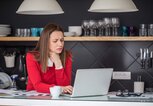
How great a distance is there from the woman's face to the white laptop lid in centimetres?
47

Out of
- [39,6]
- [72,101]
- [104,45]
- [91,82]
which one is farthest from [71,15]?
[72,101]

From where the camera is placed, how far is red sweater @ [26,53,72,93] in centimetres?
263

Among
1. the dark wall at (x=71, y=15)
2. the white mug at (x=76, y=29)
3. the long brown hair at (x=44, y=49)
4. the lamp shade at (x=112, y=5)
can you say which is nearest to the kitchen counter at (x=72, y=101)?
the long brown hair at (x=44, y=49)

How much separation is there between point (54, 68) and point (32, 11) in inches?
19.4

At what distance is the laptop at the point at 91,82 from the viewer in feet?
7.61

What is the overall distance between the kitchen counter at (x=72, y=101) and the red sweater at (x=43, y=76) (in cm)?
28

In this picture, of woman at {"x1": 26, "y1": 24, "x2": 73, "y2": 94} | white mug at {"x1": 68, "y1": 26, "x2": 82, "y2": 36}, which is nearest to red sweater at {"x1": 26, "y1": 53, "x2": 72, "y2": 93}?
woman at {"x1": 26, "y1": 24, "x2": 73, "y2": 94}

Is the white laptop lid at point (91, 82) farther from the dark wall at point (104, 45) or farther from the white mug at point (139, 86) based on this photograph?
the dark wall at point (104, 45)

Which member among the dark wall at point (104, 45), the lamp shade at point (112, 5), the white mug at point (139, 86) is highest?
→ the lamp shade at point (112, 5)

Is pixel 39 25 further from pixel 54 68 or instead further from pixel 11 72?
pixel 54 68

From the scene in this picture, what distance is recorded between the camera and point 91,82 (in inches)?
94.0

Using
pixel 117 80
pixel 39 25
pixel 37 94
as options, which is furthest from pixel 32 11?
pixel 117 80

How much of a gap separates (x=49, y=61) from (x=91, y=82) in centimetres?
54

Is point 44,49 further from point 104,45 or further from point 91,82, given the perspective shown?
point 104,45
